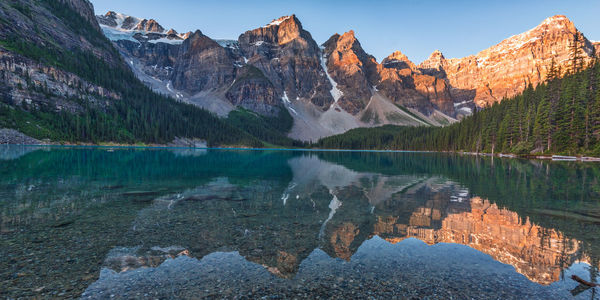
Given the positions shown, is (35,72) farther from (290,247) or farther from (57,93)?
(290,247)

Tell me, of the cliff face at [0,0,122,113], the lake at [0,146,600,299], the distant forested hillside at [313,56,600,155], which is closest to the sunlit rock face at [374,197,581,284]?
the lake at [0,146,600,299]

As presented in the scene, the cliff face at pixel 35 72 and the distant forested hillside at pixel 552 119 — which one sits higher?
the cliff face at pixel 35 72

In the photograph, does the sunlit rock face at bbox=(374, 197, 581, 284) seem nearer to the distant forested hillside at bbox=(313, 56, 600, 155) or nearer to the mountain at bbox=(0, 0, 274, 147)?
the distant forested hillside at bbox=(313, 56, 600, 155)

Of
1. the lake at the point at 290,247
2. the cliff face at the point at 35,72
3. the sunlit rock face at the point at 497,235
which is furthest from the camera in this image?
the cliff face at the point at 35,72

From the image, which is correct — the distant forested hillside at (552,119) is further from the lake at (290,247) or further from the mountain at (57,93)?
the mountain at (57,93)

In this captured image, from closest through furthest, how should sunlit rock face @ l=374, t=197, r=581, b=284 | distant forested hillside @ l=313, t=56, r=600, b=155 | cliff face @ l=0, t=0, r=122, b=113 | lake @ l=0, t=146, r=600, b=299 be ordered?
lake @ l=0, t=146, r=600, b=299, sunlit rock face @ l=374, t=197, r=581, b=284, distant forested hillside @ l=313, t=56, r=600, b=155, cliff face @ l=0, t=0, r=122, b=113

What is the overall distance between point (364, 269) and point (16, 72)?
19109 cm

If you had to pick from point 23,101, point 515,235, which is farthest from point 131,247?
point 23,101

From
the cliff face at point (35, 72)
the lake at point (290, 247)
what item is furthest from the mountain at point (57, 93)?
the lake at point (290, 247)

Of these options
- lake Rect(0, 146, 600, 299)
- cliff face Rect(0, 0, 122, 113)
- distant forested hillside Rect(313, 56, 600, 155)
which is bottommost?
lake Rect(0, 146, 600, 299)

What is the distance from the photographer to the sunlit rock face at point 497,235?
966 centimetres

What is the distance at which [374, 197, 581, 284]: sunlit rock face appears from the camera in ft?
31.7

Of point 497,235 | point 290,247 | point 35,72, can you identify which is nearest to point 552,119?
point 497,235

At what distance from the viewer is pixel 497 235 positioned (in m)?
12.7
